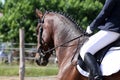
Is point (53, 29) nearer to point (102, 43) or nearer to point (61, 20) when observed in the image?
point (61, 20)

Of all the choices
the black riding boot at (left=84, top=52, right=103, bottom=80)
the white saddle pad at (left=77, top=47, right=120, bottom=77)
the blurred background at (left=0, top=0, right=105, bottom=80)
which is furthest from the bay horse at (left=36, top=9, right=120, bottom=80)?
the blurred background at (left=0, top=0, right=105, bottom=80)

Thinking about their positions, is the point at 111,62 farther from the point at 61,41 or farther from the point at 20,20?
the point at 20,20

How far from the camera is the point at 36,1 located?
85.1 ft

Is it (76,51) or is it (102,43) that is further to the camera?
(76,51)

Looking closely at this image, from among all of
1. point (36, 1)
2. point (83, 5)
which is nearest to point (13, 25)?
point (36, 1)

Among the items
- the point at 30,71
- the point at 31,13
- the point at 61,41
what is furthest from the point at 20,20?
the point at 61,41

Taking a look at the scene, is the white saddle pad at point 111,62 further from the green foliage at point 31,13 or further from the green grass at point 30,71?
the green foliage at point 31,13

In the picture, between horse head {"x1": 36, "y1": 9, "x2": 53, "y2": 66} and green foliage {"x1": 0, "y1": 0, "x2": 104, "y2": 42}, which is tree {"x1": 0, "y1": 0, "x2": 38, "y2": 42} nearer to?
green foliage {"x1": 0, "y1": 0, "x2": 104, "y2": 42}

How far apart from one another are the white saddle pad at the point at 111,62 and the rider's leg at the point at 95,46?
0.30 ft

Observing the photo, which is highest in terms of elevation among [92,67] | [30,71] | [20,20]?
[92,67]

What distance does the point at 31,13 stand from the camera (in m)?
26.2

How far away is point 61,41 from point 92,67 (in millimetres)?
896

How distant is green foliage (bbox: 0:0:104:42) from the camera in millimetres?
25203

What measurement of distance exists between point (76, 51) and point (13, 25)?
20.1m
